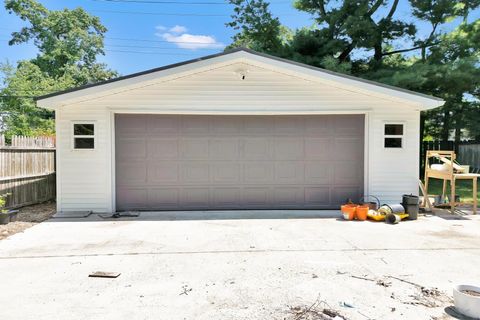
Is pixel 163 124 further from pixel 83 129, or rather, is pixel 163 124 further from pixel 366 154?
pixel 366 154

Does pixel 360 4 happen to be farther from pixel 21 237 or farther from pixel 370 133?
pixel 21 237

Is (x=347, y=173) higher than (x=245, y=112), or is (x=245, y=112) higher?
(x=245, y=112)

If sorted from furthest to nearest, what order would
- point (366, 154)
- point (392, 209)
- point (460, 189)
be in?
point (460, 189)
point (366, 154)
point (392, 209)

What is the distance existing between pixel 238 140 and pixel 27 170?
5.49m

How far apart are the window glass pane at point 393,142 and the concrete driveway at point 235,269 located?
2.28 m

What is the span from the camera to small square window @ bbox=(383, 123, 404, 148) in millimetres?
8227

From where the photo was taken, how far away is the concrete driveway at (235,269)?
3178 mm

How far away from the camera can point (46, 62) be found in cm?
2894

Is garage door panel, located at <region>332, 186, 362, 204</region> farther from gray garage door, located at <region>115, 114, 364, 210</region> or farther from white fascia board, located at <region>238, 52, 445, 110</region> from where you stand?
white fascia board, located at <region>238, 52, 445, 110</region>

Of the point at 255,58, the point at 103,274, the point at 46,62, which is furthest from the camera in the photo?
the point at 46,62

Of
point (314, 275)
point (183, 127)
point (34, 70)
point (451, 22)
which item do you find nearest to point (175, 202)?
point (183, 127)

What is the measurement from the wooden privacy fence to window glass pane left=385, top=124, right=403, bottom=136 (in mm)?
8969

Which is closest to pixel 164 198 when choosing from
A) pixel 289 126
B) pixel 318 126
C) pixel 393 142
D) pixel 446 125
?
pixel 289 126

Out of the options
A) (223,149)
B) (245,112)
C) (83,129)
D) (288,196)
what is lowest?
(288,196)
